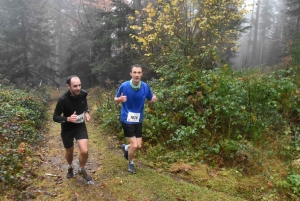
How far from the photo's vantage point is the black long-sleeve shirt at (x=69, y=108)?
429cm

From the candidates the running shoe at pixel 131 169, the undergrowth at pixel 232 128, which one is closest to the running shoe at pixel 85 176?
the running shoe at pixel 131 169

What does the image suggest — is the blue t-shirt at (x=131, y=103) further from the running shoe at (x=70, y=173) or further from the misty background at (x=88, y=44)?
the misty background at (x=88, y=44)

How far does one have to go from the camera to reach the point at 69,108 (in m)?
4.37

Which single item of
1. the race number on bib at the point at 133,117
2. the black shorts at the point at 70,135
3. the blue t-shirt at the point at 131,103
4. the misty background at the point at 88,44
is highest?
the misty background at the point at 88,44

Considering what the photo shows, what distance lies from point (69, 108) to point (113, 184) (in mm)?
1667

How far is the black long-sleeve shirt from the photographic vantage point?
14.1ft

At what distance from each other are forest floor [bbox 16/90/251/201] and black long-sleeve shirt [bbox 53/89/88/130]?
1.17 meters

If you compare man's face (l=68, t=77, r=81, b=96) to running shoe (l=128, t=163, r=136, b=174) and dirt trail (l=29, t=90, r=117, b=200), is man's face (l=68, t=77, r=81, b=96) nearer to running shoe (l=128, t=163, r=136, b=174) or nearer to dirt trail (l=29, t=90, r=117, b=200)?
dirt trail (l=29, t=90, r=117, b=200)

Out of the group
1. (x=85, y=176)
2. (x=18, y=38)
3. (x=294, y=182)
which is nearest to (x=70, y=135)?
(x=85, y=176)

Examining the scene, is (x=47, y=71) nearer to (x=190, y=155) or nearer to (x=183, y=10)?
(x=183, y=10)

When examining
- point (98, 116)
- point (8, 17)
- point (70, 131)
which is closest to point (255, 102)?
point (70, 131)

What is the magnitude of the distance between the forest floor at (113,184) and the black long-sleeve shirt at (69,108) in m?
1.17

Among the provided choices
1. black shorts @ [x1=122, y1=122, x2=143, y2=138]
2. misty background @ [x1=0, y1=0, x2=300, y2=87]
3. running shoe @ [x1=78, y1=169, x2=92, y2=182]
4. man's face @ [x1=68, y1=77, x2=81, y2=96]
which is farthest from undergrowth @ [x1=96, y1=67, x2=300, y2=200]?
misty background @ [x1=0, y1=0, x2=300, y2=87]

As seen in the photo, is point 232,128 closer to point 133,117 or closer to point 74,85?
point 133,117
